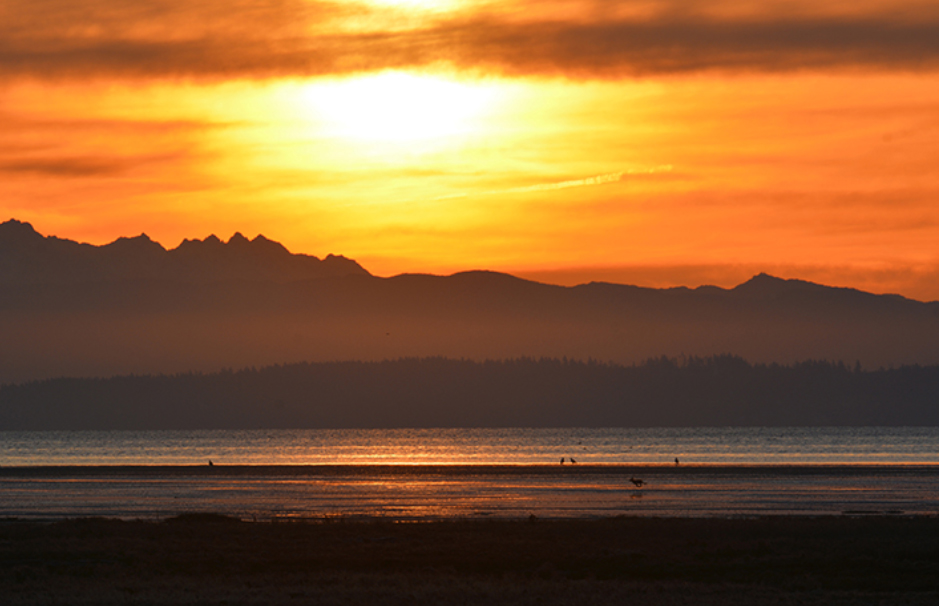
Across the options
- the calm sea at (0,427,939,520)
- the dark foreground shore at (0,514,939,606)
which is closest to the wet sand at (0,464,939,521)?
the calm sea at (0,427,939,520)

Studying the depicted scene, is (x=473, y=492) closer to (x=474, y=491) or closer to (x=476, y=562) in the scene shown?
(x=474, y=491)

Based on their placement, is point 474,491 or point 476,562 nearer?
point 476,562

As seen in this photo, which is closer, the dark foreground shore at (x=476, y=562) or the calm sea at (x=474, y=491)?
the dark foreground shore at (x=476, y=562)

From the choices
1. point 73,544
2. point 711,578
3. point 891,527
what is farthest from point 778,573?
point 73,544

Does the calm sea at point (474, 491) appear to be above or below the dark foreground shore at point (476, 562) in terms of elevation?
below

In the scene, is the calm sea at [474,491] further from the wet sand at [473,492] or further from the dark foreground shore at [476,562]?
the dark foreground shore at [476,562]

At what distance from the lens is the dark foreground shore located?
32125 millimetres

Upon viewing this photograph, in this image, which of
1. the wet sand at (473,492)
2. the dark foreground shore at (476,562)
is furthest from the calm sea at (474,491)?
the dark foreground shore at (476,562)

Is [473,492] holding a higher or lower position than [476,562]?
lower

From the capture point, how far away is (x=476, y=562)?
39.4 meters

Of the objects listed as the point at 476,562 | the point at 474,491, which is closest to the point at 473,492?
the point at 474,491

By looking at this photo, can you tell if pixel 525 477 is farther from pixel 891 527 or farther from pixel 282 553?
pixel 282 553

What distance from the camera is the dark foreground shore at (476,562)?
32125mm

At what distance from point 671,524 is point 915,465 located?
83.0 meters
